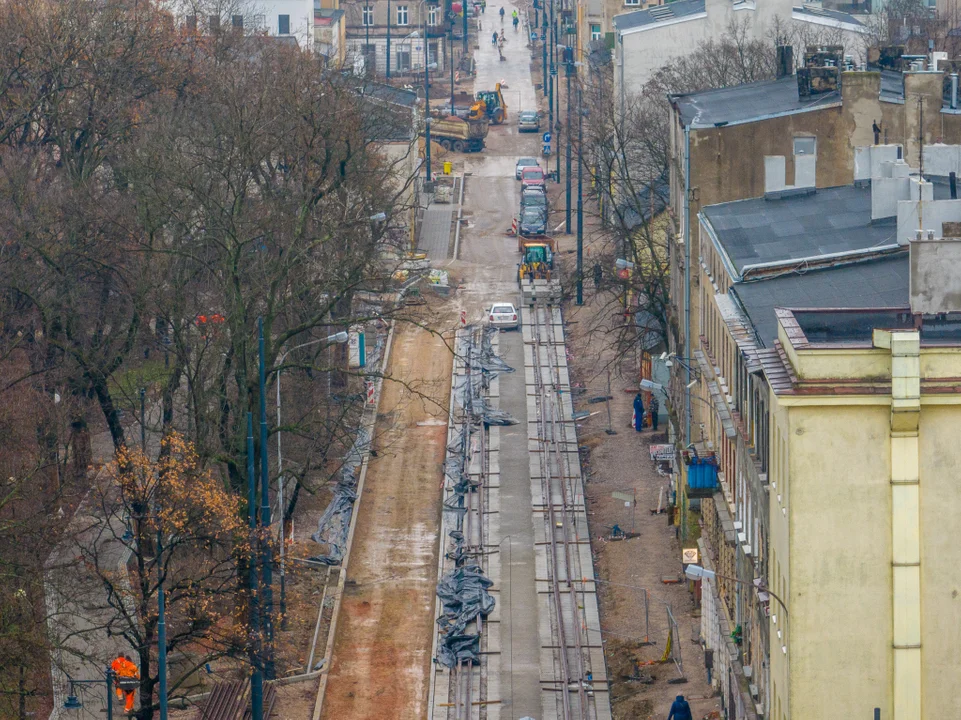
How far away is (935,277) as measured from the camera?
34.8 meters

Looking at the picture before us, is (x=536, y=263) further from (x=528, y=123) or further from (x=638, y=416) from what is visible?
(x=528, y=123)

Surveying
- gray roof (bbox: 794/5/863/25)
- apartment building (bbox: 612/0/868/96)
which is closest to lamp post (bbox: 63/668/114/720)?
apartment building (bbox: 612/0/868/96)

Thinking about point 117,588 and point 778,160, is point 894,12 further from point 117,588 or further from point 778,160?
point 117,588

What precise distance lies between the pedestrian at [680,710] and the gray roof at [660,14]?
5444 cm

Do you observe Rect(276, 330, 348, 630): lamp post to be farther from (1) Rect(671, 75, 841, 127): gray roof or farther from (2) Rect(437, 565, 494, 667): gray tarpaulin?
(1) Rect(671, 75, 841, 127): gray roof

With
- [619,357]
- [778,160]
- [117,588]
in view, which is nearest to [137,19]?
[619,357]

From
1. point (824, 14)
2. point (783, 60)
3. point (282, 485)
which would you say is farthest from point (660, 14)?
point (282, 485)

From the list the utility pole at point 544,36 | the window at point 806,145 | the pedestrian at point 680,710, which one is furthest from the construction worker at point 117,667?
the utility pole at point 544,36

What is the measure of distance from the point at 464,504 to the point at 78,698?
17.7 meters

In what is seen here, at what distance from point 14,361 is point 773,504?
95.8ft

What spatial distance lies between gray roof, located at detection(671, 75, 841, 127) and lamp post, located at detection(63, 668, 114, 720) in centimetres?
2233

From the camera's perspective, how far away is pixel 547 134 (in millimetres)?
121375

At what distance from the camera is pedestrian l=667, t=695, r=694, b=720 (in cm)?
4428

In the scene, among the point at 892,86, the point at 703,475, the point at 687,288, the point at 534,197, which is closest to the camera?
the point at 703,475
